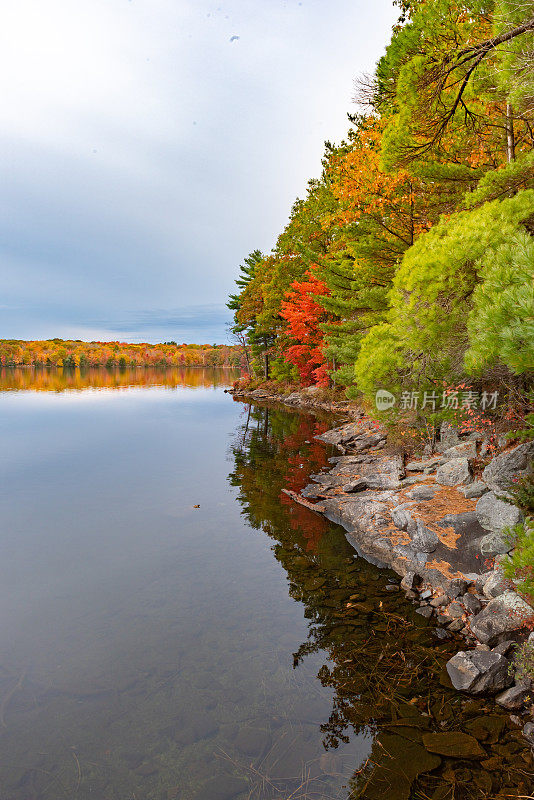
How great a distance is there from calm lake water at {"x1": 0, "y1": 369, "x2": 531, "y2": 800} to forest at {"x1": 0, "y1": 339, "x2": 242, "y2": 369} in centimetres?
12466

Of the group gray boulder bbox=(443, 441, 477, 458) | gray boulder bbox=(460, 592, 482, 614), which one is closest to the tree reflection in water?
gray boulder bbox=(460, 592, 482, 614)

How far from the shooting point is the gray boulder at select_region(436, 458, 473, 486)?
32.9 feet

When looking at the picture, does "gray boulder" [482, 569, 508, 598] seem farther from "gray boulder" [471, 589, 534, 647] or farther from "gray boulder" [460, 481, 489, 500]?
"gray boulder" [460, 481, 489, 500]

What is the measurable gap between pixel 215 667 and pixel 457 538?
509cm

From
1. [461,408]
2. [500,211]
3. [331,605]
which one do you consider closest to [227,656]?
[331,605]

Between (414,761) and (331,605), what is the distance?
3.21m

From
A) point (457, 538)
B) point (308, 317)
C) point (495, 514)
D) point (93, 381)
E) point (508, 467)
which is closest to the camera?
point (495, 514)

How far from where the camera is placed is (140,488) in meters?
15.5

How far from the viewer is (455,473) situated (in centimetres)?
1025

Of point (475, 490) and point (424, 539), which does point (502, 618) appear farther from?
point (475, 490)

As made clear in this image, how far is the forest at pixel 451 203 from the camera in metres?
5.73

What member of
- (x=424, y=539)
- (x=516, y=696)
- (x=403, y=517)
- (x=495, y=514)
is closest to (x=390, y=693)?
(x=516, y=696)

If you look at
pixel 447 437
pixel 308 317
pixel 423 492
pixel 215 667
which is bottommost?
pixel 215 667

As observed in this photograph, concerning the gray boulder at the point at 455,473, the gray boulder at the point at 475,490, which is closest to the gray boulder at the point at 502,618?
the gray boulder at the point at 475,490
